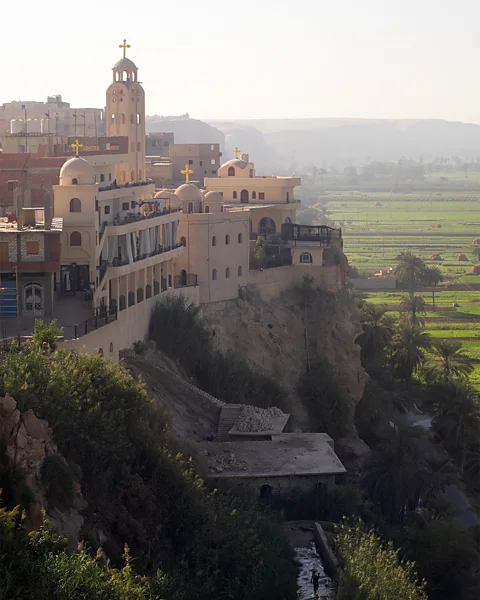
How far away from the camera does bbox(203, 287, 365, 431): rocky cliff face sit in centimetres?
3872

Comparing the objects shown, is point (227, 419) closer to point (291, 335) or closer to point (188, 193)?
point (188, 193)

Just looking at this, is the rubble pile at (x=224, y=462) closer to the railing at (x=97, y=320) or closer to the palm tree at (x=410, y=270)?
the railing at (x=97, y=320)

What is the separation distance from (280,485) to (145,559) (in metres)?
7.90

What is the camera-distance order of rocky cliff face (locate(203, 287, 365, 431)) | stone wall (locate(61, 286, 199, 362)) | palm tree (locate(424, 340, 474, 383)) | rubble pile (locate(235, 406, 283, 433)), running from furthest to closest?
palm tree (locate(424, 340, 474, 383)) < rocky cliff face (locate(203, 287, 365, 431)) < rubble pile (locate(235, 406, 283, 433)) < stone wall (locate(61, 286, 199, 362))

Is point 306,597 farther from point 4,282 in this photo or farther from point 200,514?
point 4,282

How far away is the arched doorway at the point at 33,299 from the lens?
28.6 meters

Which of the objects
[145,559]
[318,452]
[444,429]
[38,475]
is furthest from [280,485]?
[444,429]

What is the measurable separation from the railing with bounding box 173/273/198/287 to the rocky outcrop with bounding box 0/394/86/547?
1808cm

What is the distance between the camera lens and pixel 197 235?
38000 mm

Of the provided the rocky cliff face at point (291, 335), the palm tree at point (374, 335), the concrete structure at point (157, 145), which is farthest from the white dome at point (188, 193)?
the concrete structure at point (157, 145)

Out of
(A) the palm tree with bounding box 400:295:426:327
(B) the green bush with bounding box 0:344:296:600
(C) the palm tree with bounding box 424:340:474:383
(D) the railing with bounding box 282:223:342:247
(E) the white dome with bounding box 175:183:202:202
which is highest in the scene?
(E) the white dome with bounding box 175:183:202:202

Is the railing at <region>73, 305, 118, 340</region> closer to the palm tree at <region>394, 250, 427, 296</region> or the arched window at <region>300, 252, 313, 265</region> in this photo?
the arched window at <region>300, 252, 313, 265</region>

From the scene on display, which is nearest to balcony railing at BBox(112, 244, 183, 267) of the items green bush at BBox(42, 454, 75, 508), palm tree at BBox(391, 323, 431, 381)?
green bush at BBox(42, 454, 75, 508)

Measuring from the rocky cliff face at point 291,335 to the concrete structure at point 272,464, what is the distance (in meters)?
8.06
